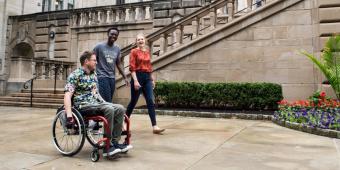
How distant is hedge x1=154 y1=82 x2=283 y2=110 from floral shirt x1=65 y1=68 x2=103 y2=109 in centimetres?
613

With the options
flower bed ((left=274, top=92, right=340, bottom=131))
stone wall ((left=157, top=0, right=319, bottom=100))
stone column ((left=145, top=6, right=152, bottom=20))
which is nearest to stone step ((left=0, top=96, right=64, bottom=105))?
stone wall ((left=157, top=0, right=319, bottom=100))

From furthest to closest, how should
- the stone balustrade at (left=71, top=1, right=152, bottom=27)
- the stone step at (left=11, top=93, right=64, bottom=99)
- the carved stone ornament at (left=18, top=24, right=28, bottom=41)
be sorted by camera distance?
1. the carved stone ornament at (left=18, top=24, right=28, bottom=41)
2. the stone balustrade at (left=71, top=1, right=152, bottom=27)
3. the stone step at (left=11, top=93, right=64, bottom=99)

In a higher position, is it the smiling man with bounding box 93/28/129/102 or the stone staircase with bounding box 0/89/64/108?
the smiling man with bounding box 93/28/129/102

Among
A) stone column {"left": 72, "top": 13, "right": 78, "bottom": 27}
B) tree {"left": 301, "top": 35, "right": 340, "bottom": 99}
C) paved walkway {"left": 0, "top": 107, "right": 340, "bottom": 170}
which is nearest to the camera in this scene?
paved walkway {"left": 0, "top": 107, "right": 340, "bottom": 170}

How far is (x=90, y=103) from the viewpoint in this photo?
4281 millimetres

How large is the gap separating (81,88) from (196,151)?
Answer: 1.94 meters

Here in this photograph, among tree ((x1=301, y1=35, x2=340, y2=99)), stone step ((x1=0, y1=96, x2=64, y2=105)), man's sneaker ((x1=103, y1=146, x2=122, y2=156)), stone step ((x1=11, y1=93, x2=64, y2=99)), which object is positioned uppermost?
tree ((x1=301, y1=35, x2=340, y2=99))

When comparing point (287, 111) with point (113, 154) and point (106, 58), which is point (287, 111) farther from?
point (113, 154)

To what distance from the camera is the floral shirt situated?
424cm

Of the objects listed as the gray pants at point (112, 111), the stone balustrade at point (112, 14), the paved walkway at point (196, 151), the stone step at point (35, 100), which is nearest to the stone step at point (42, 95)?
the stone step at point (35, 100)

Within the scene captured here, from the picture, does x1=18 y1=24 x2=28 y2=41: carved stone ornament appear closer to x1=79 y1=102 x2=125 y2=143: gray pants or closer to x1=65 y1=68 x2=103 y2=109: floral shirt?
x1=65 y1=68 x2=103 y2=109: floral shirt

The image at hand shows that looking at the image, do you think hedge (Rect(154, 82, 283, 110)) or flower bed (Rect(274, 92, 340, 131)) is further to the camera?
hedge (Rect(154, 82, 283, 110))

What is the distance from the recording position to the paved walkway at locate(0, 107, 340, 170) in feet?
12.9

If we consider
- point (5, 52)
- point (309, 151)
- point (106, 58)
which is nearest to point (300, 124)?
point (309, 151)
